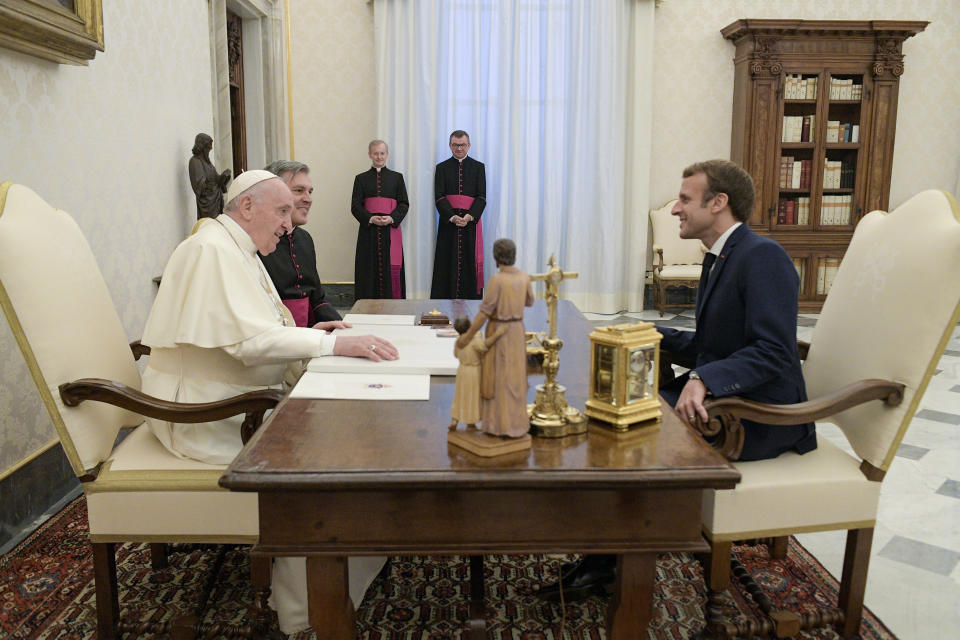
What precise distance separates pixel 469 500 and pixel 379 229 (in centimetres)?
653


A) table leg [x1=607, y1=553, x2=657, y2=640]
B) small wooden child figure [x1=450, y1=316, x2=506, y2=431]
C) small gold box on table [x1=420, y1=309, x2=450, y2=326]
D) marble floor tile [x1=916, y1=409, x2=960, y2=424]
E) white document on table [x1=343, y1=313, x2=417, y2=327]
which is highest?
small wooden child figure [x1=450, y1=316, x2=506, y2=431]

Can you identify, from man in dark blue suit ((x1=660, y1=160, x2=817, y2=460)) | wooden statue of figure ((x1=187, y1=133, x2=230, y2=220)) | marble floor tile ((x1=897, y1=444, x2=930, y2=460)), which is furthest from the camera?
wooden statue of figure ((x1=187, y1=133, x2=230, y2=220))

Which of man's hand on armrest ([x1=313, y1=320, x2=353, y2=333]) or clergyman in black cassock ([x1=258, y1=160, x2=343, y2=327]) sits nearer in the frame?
man's hand on armrest ([x1=313, y1=320, x2=353, y2=333])

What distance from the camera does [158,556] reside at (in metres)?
2.62

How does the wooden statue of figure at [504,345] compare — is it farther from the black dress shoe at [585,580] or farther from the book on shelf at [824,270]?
the book on shelf at [824,270]

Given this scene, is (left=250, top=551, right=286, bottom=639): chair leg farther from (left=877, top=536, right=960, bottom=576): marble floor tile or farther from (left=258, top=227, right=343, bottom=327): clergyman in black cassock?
(left=877, top=536, right=960, bottom=576): marble floor tile

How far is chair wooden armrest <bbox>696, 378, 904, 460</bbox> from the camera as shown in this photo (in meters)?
1.98

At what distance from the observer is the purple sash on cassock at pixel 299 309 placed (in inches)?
143

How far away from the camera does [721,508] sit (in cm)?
200

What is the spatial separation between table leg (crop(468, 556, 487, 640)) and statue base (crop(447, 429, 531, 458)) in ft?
3.08

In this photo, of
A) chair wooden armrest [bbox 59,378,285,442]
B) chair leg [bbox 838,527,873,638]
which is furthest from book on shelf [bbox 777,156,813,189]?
chair wooden armrest [bbox 59,378,285,442]

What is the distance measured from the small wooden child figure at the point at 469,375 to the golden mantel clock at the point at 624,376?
304mm

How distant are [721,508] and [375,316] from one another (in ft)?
5.04

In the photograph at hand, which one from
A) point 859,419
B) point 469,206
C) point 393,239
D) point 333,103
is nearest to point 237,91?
point 333,103
